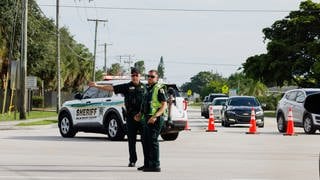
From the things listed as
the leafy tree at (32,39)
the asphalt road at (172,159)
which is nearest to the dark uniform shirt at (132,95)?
the asphalt road at (172,159)

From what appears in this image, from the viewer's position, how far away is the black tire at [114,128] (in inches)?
867

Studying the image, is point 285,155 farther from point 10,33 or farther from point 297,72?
point 297,72

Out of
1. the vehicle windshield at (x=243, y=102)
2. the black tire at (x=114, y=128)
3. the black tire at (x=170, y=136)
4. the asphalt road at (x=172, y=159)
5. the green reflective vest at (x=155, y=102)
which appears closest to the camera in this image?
the asphalt road at (x=172, y=159)

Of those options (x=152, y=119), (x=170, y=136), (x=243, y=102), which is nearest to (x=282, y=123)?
(x=243, y=102)

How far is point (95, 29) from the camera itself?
290 ft

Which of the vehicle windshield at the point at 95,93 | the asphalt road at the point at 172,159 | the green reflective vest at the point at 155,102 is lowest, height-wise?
the asphalt road at the point at 172,159

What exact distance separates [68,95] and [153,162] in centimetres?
7652

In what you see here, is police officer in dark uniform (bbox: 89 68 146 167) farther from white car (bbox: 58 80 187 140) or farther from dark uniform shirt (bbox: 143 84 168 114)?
white car (bbox: 58 80 187 140)

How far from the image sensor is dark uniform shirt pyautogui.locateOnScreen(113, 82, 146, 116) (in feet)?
46.1

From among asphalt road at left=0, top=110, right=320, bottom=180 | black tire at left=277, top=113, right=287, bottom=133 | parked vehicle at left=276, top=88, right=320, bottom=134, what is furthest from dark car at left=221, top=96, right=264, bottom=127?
asphalt road at left=0, top=110, right=320, bottom=180

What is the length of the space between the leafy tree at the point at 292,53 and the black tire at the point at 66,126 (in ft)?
148

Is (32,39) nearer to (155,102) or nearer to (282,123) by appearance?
(282,123)

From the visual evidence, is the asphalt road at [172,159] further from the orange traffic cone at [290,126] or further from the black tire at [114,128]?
the orange traffic cone at [290,126]

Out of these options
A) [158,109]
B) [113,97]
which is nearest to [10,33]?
[113,97]
